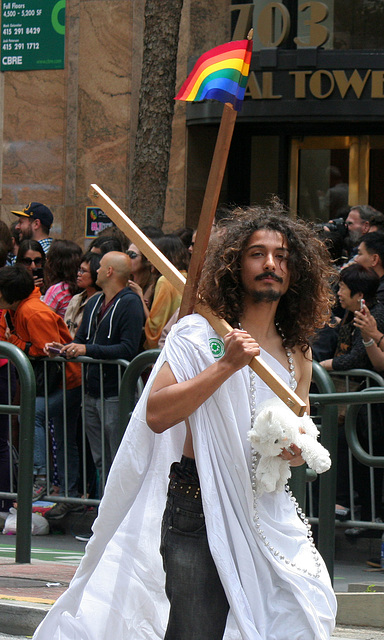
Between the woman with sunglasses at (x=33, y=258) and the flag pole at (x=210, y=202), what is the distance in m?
5.65

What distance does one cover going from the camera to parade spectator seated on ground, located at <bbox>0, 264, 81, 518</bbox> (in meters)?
6.62

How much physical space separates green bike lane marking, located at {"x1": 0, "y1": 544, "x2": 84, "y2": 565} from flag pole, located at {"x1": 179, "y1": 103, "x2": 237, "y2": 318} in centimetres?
298

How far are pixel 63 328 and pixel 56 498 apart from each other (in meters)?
1.23

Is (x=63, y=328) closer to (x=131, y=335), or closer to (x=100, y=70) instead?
(x=131, y=335)

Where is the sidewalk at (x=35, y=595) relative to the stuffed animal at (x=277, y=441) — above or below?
below

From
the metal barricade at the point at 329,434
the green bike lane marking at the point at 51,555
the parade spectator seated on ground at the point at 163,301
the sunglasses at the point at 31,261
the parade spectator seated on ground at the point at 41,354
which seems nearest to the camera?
the metal barricade at the point at 329,434

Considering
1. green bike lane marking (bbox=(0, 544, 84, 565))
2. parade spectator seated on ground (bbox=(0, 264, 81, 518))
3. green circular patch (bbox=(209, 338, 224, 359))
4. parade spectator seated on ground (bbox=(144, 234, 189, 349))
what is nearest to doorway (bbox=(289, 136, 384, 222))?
parade spectator seated on ground (bbox=(144, 234, 189, 349))

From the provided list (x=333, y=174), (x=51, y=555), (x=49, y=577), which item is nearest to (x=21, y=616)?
(x=49, y=577)

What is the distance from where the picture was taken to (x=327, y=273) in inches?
135

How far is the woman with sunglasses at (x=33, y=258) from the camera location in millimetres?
8703

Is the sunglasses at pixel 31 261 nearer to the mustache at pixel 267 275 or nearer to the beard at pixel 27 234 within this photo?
the beard at pixel 27 234

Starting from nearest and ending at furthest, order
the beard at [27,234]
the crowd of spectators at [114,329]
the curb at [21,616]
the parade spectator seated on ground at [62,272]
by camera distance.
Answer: the curb at [21,616]
the crowd of spectators at [114,329]
the parade spectator seated on ground at [62,272]
the beard at [27,234]

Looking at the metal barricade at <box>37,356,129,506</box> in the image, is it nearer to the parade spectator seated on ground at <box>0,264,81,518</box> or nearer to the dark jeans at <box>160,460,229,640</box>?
the parade spectator seated on ground at <box>0,264,81,518</box>

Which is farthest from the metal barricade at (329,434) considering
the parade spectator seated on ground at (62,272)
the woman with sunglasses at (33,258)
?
the woman with sunglasses at (33,258)
